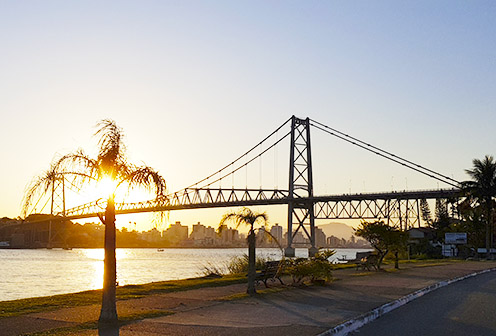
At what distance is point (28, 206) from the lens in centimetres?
1219

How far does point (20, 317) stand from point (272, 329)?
5469 mm

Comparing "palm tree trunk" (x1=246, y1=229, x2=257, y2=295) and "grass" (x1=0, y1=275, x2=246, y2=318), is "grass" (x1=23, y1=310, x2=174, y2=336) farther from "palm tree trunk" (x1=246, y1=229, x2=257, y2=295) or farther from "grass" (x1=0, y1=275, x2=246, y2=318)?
"palm tree trunk" (x1=246, y1=229, x2=257, y2=295)

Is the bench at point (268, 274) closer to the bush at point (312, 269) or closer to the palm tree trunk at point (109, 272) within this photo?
the bush at point (312, 269)

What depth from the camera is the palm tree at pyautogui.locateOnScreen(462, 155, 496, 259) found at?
184 feet

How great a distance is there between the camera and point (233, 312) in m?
12.5

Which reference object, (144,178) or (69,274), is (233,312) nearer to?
(144,178)

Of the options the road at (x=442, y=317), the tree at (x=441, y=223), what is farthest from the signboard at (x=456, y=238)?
the road at (x=442, y=317)

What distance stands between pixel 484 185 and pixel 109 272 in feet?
171

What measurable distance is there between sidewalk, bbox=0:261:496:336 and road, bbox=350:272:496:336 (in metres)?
0.64

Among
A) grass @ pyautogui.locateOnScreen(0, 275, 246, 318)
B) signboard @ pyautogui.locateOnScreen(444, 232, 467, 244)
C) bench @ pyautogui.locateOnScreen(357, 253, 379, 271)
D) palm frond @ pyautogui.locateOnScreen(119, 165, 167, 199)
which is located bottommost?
grass @ pyautogui.locateOnScreen(0, 275, 246, 318)

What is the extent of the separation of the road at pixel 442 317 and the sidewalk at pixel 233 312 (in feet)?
2.10

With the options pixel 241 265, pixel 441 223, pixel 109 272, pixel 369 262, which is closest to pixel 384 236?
pixel 369 262

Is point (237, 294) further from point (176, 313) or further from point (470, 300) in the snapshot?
point (470, 300)

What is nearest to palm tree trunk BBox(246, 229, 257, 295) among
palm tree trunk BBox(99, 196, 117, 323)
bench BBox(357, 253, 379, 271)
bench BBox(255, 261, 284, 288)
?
bench BBox(255, 261, 284, 288)
